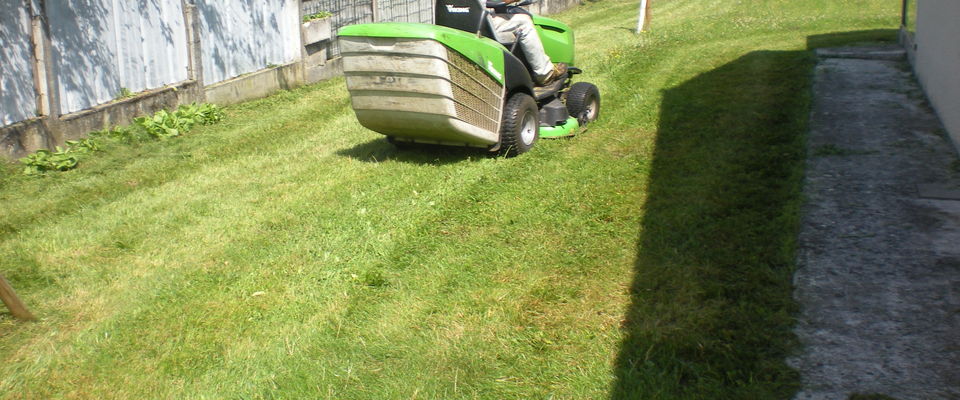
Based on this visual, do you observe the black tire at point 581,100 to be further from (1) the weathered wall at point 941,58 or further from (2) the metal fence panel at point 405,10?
(2) the metal fence panel at point 405,10

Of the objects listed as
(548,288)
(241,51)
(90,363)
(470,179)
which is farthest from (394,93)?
(241,51)

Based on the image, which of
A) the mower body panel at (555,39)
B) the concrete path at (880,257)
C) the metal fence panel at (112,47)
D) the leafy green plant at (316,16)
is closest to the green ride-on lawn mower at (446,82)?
the mower body panel at (555,39)

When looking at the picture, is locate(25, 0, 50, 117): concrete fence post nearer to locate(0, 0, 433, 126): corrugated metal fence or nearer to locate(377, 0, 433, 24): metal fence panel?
locate(0, 0, 433, 126): corrugated metal fence

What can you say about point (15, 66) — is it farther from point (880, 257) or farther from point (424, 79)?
point (880, 257)

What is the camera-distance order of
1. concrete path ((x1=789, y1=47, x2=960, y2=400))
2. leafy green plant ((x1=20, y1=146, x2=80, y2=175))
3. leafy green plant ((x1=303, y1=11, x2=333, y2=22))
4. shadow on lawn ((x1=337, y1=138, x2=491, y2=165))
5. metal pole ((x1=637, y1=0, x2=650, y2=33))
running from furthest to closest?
metal pole ((x1=637, y1=0, x2=650, y2=33)) → leafy green plant ((x1=303, y1=11, x2=333, y2=22)) → shadow on lawn ((x1=337, y1=138, x2=491, y2=165)) → leafy green plant ((x1=20, y1=146, x2=80, y2=175)) → concrete path ((x1=789, y1=47, x2=960, y2=400))

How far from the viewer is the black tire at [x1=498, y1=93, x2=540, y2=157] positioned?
24.7 feet

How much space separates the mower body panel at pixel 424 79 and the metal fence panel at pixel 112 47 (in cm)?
325

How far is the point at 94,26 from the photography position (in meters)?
8.73

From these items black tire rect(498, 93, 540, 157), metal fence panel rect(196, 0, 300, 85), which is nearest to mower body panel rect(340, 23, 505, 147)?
black tire rect(498, 93, 540, 157)

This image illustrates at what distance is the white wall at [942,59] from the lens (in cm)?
723

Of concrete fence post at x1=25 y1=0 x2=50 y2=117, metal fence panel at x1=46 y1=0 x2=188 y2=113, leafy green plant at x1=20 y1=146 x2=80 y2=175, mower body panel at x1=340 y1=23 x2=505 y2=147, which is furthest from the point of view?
metal fence panel at x1=46 y1=0 x2=188 y2=113

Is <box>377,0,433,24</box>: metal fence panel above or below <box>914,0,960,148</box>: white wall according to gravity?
above

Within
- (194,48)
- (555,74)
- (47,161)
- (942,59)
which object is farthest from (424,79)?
(942,59)

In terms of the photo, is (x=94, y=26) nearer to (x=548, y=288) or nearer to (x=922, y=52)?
(x=548, y=288)
